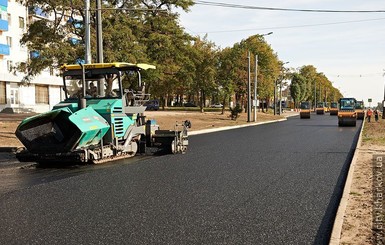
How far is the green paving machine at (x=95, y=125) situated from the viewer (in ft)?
33.4

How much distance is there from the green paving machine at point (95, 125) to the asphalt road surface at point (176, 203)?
512mm

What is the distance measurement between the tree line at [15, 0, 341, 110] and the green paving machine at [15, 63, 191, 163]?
45.7 inches

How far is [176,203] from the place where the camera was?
6867 mm

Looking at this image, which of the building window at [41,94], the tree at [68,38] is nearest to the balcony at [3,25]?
the building window at [41,94]

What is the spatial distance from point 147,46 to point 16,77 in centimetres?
2152

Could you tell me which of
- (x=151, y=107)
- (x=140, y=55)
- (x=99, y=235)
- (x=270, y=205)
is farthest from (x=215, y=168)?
(x=151, y=107)

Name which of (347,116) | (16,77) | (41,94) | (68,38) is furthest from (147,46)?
(41,94)

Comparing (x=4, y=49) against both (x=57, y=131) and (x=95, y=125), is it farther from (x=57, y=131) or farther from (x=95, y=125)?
(x=95, y=125)

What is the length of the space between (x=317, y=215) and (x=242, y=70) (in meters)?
44.6

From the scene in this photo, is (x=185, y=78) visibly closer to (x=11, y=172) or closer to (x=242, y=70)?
(x=242, y=70)

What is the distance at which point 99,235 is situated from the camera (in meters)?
5.21

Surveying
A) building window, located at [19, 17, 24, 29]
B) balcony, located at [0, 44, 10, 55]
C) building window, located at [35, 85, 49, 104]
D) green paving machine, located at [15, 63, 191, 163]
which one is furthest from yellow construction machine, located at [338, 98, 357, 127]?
building window, located at [19, 17, 24, 29]

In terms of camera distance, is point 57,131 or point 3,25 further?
point 3,25

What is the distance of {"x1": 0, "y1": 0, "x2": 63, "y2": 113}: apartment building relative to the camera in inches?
1774
